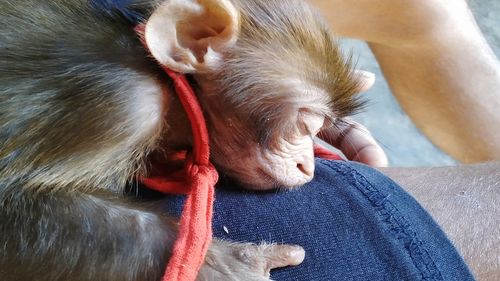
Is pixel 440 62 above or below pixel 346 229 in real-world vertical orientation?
below

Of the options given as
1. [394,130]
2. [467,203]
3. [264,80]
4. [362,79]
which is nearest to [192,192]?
[264,80]

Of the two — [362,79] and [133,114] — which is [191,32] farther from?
[362,79]

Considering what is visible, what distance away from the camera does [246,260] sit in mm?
1005

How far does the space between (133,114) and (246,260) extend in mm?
284

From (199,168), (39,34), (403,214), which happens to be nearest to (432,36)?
(403,214)

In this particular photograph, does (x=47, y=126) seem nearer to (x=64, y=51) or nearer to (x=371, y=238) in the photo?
(x=64, y=51)

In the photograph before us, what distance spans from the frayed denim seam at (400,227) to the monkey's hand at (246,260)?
183 millimetres

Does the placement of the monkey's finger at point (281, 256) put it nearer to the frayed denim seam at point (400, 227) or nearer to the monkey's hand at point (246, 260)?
the monkey's hand at point (246, 260)

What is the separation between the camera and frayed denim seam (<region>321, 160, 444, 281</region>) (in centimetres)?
106

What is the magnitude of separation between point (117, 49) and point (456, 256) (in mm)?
643

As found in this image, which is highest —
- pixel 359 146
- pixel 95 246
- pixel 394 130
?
pixel 95 246

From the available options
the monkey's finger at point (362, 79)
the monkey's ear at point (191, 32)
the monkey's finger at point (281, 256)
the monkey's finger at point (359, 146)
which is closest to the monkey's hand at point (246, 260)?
the monkey's finger at point (281, 256)

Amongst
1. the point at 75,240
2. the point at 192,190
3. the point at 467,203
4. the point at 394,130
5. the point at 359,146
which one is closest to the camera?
the point at 75,240

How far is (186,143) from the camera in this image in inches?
47.8
